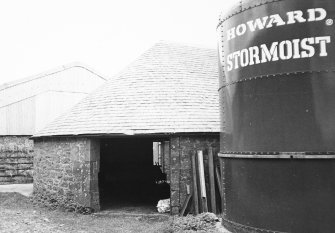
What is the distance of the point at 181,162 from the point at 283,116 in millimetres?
5504

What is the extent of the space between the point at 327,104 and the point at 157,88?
813 cm

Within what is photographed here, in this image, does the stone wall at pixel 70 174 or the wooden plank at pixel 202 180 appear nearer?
the wooden plank at pixel 202 180

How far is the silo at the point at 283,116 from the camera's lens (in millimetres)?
5461

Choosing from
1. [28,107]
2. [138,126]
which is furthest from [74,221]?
[28,107]

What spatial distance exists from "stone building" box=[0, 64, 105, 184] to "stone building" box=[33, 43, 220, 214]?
6213mm

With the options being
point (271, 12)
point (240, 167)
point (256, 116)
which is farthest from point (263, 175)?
→ point (271, 12)

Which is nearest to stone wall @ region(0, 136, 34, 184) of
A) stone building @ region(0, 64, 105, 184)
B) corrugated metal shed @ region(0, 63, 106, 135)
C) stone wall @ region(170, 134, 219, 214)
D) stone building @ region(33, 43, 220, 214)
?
stone building @ region(0, 64, 105, 184)

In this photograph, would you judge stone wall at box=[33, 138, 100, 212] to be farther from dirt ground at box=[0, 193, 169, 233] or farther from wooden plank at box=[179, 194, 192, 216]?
wooden plank at box=[179, 194, 192, 216]

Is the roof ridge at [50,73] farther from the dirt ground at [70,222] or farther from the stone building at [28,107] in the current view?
the dirt ground at [70,222]

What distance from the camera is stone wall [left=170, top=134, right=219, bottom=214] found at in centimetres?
Result: 1082

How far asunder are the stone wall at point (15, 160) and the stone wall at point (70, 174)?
281 inches

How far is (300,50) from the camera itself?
18.6ft

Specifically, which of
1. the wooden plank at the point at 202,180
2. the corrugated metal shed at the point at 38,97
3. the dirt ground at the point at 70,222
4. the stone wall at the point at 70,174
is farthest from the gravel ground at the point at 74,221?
the corrugated metal shed at the point at 38,97

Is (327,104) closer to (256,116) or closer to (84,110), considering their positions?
(256,116)
